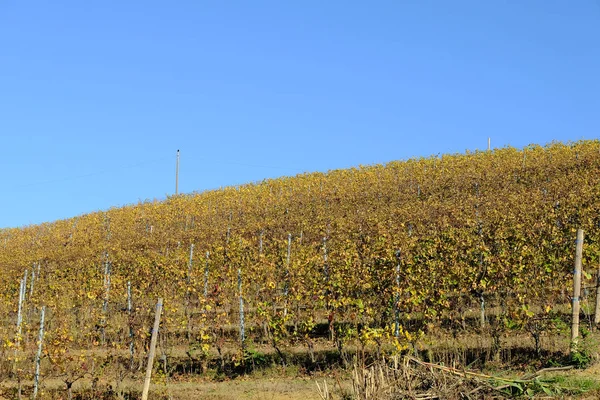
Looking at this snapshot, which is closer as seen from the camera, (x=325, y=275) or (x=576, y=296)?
(x=576, y=296)

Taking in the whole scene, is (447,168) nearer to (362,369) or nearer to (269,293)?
(269,293)

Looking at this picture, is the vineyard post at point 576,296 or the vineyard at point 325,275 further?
the vineyard at point 325,275

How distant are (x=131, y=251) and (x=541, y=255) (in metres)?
18.5

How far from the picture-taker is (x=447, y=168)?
35031mm

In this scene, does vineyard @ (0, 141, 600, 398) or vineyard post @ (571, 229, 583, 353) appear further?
vineyard @ (0, 141, 600, 398)

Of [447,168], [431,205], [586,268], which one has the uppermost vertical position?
[447,168]

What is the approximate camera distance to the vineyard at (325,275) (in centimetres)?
1312

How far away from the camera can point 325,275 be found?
54.4ft

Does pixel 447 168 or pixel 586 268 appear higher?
pixel 447 168

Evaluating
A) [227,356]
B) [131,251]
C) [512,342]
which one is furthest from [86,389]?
[131,251]

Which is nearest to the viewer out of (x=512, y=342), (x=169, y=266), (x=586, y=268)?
(x=512, y=342)

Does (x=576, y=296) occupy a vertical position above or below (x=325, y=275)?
above

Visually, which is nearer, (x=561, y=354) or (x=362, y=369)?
(x=362, y=369)

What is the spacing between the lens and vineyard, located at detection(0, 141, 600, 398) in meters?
13.1
